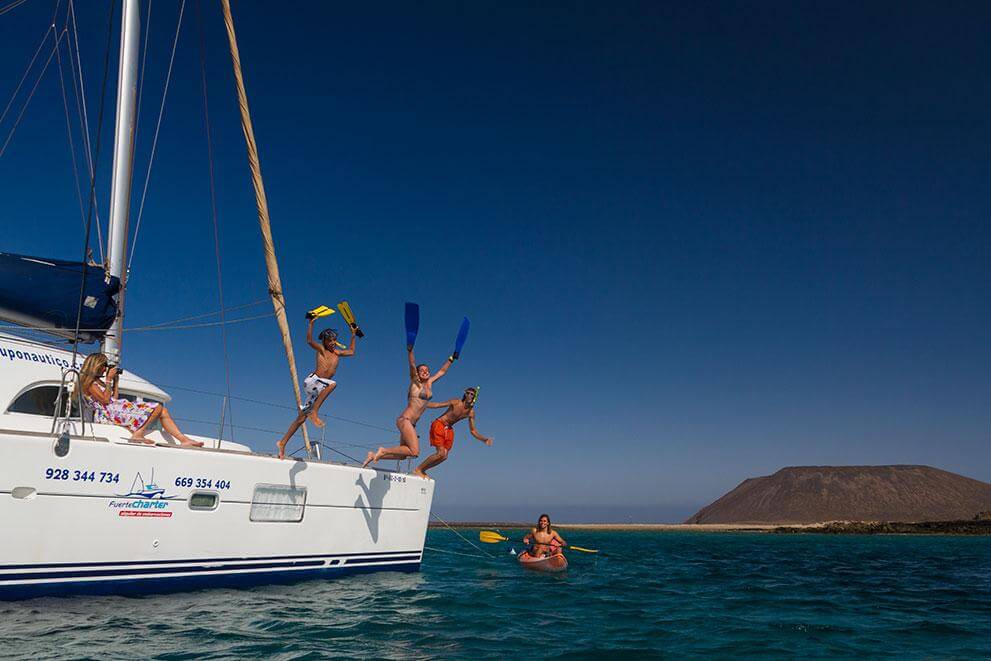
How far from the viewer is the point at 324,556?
34.7 feet

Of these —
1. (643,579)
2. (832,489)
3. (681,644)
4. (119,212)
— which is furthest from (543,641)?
(832,489)

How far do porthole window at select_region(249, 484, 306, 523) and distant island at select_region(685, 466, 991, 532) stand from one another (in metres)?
86.4

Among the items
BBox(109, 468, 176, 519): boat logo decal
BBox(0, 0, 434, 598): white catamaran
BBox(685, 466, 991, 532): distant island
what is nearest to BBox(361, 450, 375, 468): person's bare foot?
BBox(0, 0, 434, 598): white catamaran

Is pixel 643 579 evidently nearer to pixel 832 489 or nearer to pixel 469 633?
pixel 469 633

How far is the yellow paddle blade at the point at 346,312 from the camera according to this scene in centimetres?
1056

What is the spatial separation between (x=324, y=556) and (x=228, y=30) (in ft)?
31.8

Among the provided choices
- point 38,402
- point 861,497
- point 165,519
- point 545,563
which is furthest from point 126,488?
point 861,497

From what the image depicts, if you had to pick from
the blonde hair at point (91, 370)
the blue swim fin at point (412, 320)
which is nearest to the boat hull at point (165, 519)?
the blonde hair at point (91, 370)

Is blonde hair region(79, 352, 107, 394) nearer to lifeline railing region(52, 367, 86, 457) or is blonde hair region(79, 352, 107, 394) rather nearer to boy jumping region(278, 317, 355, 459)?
lifeline railing region(52, 367, 86, 457)

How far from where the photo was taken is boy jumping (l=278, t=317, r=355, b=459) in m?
10.5

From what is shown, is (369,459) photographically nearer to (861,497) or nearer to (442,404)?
(442,404)

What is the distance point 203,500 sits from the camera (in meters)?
8.77

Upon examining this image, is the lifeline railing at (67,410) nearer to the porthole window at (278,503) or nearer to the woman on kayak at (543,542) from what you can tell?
the porthole window at (278,503)

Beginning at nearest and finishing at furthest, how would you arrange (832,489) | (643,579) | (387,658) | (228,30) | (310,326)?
(387,658) < (310,326) < (228,30) < (643,579) < (832,489)
